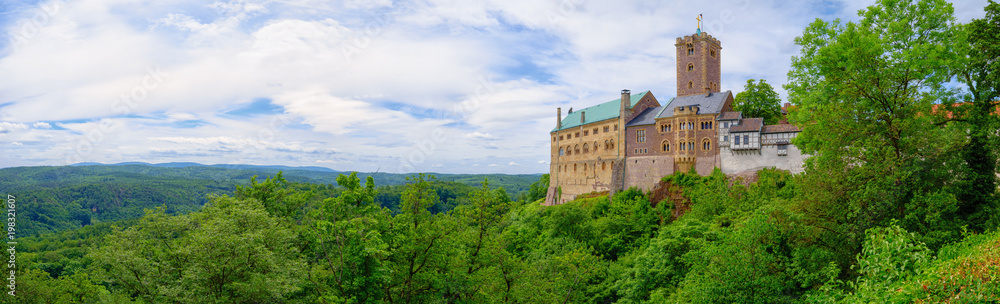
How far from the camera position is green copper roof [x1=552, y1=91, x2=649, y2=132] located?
6494 cm

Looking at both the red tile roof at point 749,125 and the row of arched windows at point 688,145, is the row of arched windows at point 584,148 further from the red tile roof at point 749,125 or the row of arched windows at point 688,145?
the red tile roof at point 749,125

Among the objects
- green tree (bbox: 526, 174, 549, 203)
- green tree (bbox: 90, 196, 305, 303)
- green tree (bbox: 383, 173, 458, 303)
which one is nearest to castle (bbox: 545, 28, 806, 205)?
green tree (bbox: 526, 174, 549, 203)

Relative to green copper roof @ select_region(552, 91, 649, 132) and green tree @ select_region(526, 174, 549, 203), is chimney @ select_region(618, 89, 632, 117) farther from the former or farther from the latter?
green tree @ select_region(526, 174, 549, 203)

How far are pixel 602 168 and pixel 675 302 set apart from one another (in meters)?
40.3

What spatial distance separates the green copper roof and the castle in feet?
0.41

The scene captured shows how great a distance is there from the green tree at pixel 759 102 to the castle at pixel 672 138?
4.76ft

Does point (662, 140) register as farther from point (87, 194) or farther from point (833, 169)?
point (87, 194)

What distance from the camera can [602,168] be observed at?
65.8 m

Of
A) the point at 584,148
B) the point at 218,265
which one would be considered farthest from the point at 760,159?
the point at 218,265

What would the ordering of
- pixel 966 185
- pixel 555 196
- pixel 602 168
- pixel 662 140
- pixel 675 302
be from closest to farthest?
pixel 966 185 → pixel 675 302 → pixel 662 140 → pixel 602 168 → pixel 555 196

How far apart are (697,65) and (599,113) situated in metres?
13.0

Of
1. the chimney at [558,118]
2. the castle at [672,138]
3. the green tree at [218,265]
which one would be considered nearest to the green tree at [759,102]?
the castle at [672,138]

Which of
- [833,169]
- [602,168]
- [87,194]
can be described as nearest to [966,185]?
[833,169]

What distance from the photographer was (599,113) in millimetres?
70000
